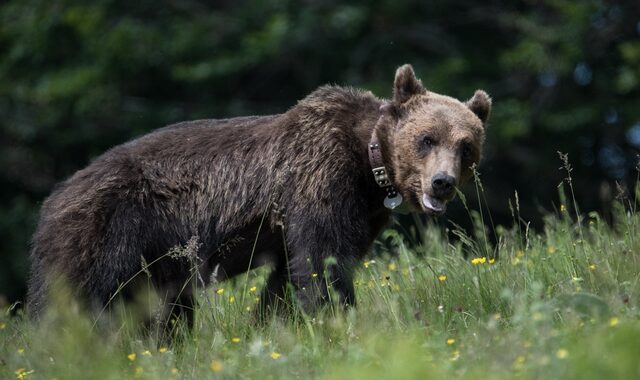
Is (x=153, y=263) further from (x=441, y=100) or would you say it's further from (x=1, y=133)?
(x=1, y=133)

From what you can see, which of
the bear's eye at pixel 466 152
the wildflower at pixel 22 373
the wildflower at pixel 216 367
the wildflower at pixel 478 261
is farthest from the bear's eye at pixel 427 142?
the wildflower at pixel 22 373

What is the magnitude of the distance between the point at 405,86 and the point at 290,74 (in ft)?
35.1


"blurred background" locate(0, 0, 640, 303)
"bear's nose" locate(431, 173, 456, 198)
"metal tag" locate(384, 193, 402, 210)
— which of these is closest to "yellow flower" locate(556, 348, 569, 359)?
"bear's nose" locate(431, 173, 456, 198)

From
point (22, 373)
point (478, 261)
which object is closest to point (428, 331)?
point (478, 261)

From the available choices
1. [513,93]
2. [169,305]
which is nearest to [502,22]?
[513,93]

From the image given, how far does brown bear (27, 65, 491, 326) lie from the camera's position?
6711 millimetres

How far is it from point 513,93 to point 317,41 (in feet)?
10.1

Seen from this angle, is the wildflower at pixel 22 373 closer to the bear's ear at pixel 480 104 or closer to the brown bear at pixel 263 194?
the brown bear at pixel 263 194

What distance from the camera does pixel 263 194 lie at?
709 cm

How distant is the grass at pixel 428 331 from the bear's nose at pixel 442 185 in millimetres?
312

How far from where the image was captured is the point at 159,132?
24.3ft

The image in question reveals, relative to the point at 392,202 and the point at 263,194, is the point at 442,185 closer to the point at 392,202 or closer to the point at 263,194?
the point at 392,202

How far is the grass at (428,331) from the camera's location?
462 cm

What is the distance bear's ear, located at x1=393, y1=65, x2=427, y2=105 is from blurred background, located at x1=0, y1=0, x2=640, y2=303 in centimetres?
791
